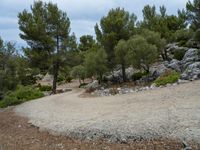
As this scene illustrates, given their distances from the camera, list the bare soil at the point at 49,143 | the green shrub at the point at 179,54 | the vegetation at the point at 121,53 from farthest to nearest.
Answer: the green shrub at the point at 179,54
the vegetation at the point at 121,53
the bare soil at the point at 49,143

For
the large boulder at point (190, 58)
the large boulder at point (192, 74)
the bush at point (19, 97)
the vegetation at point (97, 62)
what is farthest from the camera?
the vegetation at point (97, 62)

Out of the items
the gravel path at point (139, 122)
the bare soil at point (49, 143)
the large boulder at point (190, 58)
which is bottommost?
the bare soil at point (49, 143)

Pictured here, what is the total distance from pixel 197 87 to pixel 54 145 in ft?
37.2

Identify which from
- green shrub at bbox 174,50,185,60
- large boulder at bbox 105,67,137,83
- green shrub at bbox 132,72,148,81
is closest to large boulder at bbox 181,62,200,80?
green shrub at bbox 132,72,148,81

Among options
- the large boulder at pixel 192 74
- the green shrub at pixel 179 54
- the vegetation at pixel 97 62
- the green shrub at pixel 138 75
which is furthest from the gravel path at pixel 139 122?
the green shrub at pixel 179 54

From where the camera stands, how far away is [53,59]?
44.6 m

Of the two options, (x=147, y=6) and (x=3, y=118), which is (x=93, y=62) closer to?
(x=3, y=118)

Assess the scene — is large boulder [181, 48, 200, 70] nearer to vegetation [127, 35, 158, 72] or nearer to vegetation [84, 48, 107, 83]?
vegetation [127, 35, 158, 72]

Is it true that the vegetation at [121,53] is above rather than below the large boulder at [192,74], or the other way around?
above

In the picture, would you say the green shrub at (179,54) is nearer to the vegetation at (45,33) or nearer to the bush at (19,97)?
the vegetation at (45,33)

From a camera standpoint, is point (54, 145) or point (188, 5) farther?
point (188, 5)

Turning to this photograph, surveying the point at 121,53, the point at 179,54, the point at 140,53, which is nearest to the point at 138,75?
the point at 121,53

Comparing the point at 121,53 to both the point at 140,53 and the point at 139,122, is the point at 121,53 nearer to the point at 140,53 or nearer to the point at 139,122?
the point at 140,53

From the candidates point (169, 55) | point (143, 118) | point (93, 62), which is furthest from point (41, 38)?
point (143, 118)
